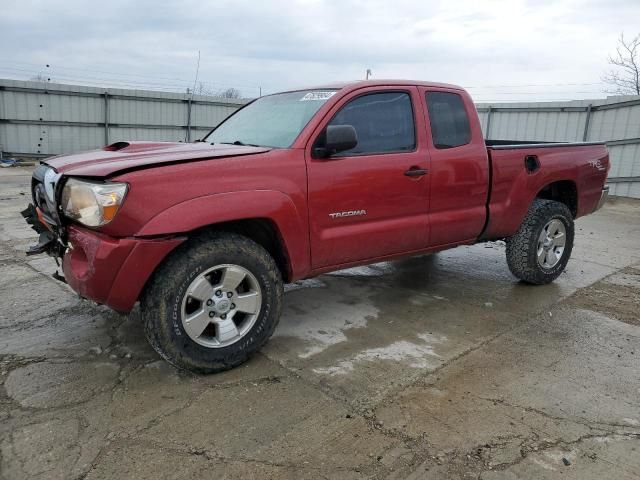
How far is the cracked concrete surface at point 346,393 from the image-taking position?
7.84 feet

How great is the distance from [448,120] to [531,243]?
1.49 metres

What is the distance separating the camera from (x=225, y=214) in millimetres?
2998

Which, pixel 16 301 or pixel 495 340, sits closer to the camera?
pixel 495 340

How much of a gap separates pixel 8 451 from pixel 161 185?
1.45m

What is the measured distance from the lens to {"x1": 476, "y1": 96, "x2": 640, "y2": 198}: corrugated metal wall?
39.7 ft

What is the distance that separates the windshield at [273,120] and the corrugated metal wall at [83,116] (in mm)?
13249

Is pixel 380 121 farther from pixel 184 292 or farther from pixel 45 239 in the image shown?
pixel 45 239

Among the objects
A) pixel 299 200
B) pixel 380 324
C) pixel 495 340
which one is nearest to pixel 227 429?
pixel 299 200

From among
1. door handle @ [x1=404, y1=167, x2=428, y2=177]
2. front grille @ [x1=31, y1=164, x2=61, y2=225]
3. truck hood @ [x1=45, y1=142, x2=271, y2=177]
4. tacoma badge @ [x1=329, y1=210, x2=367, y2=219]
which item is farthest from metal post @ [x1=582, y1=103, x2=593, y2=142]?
front grille @ [x1=31, y1=164, x2=61, y2=225]

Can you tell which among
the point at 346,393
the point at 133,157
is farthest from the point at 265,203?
the point at 346,393

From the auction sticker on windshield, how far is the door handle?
79 cm

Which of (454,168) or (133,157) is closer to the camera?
(133,157)

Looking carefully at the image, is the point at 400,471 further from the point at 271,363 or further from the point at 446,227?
the point at 446,227

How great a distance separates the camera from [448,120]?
4312 millimetres
